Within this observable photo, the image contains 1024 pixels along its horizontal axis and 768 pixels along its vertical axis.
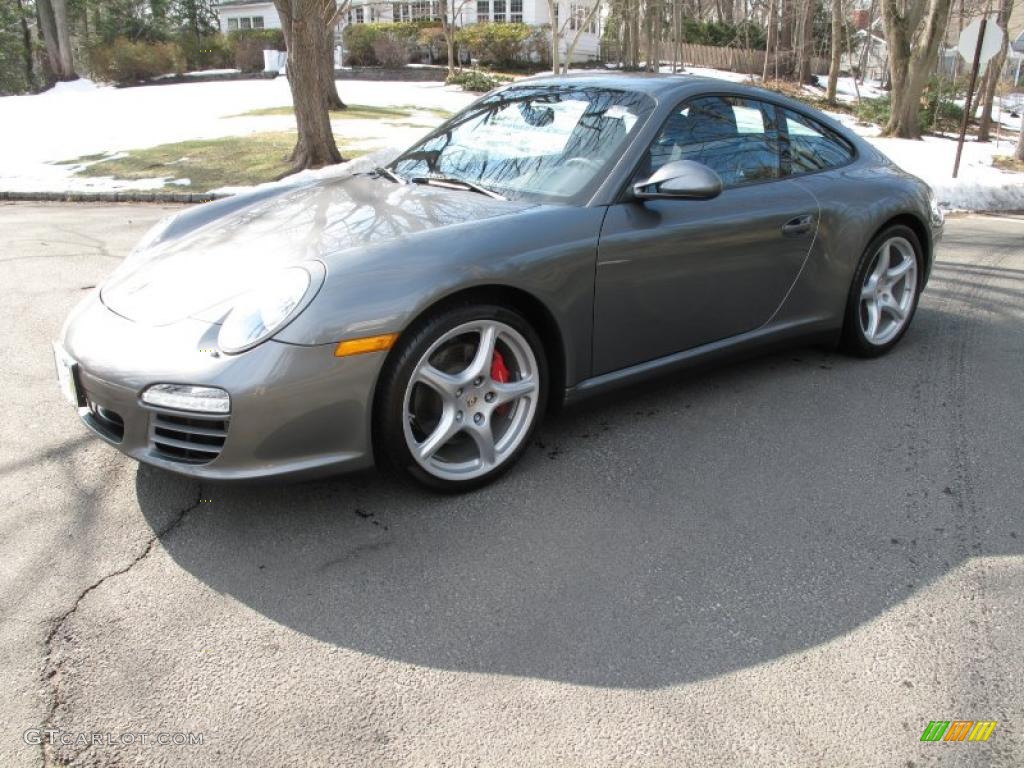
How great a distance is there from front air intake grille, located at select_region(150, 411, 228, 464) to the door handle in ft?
8.82

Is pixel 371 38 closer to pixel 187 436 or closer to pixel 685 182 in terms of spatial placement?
pixel 685 182

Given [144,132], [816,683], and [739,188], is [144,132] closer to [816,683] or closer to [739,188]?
[739,188]

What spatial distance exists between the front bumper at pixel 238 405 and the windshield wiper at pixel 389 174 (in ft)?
4.54

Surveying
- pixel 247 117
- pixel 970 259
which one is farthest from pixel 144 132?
pixel 970 259

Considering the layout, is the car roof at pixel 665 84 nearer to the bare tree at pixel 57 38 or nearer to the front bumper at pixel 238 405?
the front bumper at pixel 238 405

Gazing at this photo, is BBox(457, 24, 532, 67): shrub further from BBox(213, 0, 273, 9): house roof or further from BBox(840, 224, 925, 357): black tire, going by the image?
BBox(840, 224, 925, 357): black tire

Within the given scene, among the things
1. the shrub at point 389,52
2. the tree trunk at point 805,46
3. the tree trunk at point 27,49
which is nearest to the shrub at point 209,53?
the shrub at point 389,52

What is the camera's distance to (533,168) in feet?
11.7

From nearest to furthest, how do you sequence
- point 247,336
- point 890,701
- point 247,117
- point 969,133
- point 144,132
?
point 890,701 → point 247,336 → point 144,132 → point 247,117 → point 969,133

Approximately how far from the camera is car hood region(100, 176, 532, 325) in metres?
2.89

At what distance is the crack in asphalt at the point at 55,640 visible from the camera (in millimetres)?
1955

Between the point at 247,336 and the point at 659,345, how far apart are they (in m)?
1.76

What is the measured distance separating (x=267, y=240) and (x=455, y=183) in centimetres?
87

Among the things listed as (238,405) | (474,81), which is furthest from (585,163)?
(474,81)
